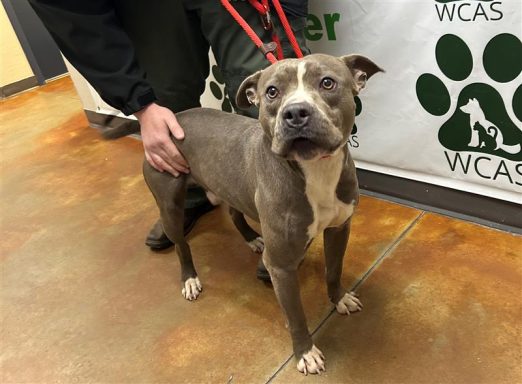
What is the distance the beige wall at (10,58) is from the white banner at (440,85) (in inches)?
175

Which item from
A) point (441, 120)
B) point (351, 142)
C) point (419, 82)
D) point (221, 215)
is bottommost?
point (221, 215)

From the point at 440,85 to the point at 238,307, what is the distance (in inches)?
48.8

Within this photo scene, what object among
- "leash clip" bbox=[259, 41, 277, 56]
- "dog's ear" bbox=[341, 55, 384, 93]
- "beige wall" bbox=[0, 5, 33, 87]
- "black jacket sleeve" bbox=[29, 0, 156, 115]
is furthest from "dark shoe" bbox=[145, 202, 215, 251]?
"beige wall" bbox=[0, 5, 33, 87]

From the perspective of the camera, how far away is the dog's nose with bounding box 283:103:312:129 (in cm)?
123

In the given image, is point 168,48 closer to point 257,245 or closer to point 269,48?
point 269,48

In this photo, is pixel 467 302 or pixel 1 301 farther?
pixel 1 301

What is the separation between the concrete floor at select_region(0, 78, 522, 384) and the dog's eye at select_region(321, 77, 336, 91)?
936 mm

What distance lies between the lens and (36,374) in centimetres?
187

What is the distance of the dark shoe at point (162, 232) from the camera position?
2428 mm

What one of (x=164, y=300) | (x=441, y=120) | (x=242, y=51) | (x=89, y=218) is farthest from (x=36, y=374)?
(x=441, y=120)

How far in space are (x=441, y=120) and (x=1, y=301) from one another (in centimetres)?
217

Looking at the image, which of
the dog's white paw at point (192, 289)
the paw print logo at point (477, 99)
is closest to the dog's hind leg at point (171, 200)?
the dog's white paw at point (192, 289)

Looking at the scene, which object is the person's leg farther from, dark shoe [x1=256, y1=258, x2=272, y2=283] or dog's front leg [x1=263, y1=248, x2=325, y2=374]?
dog's front leg [x1=263, y1=248, x2=325, y2=374]

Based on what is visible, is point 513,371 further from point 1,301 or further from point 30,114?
point 30,114
